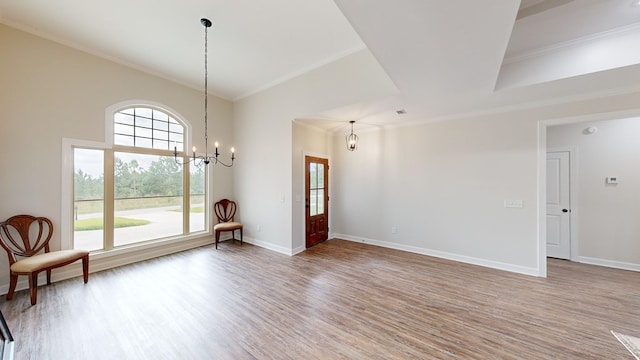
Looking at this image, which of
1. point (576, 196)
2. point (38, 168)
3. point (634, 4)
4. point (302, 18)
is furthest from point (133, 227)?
point (576, 196)

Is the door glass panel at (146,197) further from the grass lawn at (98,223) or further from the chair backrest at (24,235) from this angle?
the chair backrest at (24,235)

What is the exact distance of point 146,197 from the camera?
14.1 ft

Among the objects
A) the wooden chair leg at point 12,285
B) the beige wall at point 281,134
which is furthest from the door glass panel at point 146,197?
the beige wall at point 281,134

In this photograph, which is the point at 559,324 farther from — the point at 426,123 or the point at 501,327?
the point at 426,123

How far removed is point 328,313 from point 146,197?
408 centimetres

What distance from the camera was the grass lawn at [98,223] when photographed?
3.57 metres

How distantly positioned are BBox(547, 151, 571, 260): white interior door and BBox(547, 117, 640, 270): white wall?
0.11 meters

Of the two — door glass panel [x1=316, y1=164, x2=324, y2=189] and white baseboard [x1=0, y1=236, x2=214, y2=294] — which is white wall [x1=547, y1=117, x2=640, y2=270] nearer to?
door glass panel [x1=316, y1=164, x2=324, y2=189]

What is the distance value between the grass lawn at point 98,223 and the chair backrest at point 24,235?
1.14 ft

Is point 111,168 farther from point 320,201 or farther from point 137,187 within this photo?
point 320,201

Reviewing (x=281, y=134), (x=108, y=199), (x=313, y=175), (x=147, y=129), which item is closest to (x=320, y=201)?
(x=313, y=175)

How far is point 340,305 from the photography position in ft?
8.77

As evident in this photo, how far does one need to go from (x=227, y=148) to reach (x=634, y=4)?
21.0ft

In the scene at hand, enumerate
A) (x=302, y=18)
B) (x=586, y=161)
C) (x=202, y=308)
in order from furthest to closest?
(x=586, y=161) → (x=302, y=18) → (x=202, y=308)
